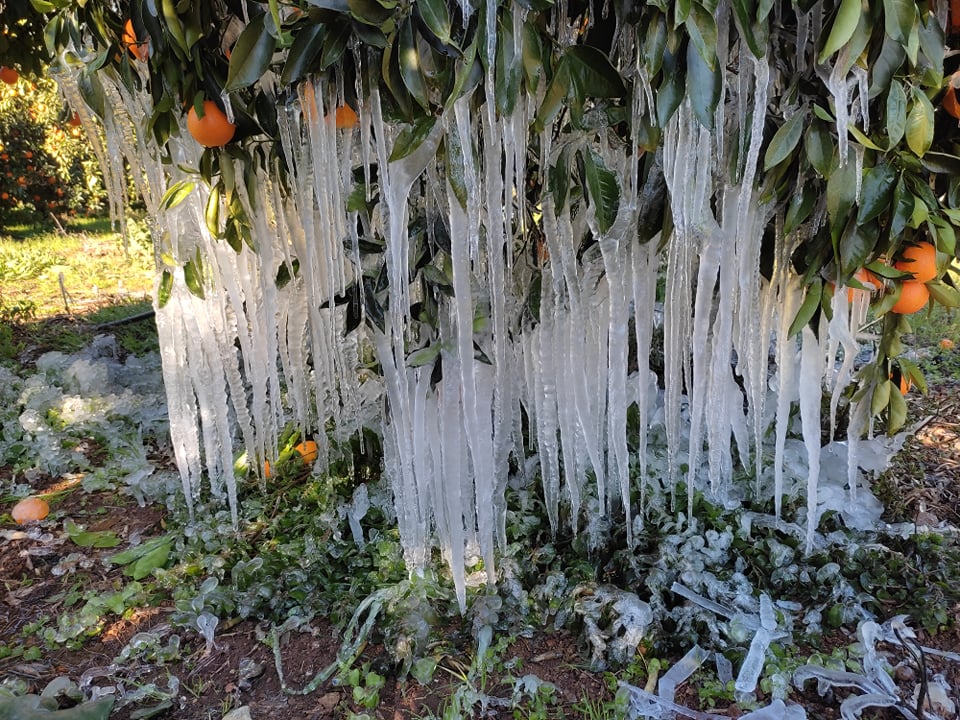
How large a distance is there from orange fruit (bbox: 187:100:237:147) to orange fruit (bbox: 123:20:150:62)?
0.14 metres

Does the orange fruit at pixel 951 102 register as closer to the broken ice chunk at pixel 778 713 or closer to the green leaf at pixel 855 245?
the green leaf at pixel 855 245

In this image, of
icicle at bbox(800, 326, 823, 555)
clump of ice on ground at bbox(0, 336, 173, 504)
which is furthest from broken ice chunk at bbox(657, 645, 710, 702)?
clump of ice on ground at bbox(0, 336, 173, 504)

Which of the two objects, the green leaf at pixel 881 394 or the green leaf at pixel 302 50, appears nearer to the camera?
the green leaf at pixel 302 50

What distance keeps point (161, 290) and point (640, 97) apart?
120cm

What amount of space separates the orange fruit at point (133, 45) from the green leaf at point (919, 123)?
1342 mm

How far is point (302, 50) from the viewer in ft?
3.29

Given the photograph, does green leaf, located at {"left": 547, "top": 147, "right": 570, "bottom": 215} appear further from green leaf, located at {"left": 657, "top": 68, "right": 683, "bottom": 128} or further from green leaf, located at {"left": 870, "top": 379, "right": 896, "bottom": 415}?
green leaf, located at {"left": 870, "top": 379, "right": 896, "bottom": 415}

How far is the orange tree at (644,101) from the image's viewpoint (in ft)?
3.12

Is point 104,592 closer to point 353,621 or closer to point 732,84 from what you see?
point 353,621

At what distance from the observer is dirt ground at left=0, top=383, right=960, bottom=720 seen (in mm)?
1349

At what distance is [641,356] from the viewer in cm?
138

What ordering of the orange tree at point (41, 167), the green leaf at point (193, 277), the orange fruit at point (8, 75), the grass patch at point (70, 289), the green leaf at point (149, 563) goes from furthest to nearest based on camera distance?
the orange tree at point (41, 167) → the grass patch at point (70, 289) → the orange fruit at point (8, 75) → the green leaf at point (149, 563) → the green leaf at point (193, 277)

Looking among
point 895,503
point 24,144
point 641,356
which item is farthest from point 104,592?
point 24,144

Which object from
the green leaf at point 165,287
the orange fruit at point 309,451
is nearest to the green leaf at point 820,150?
the green leaf at point 165,287
